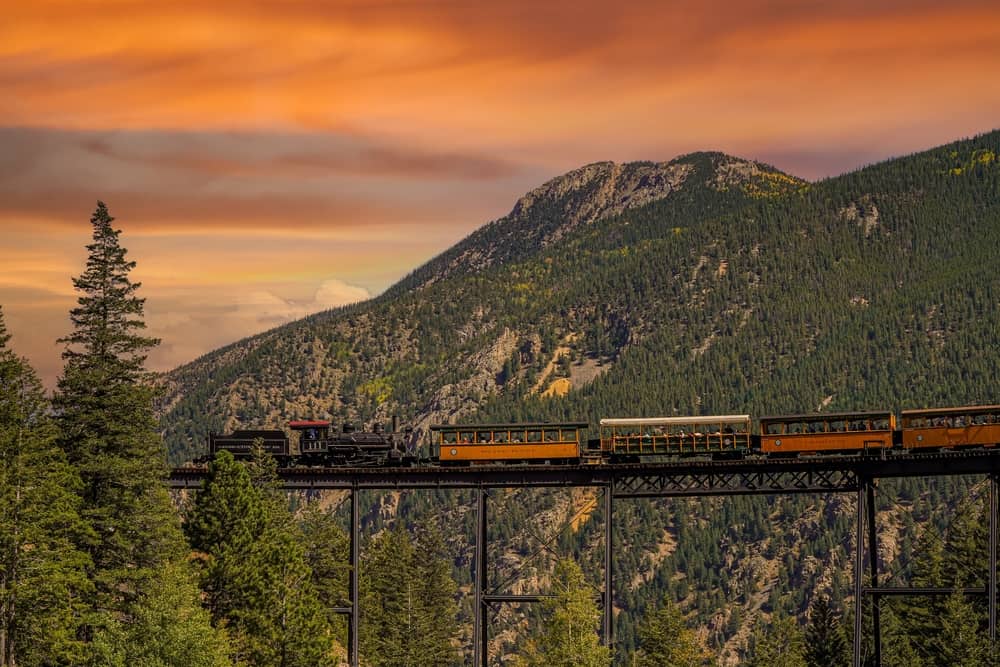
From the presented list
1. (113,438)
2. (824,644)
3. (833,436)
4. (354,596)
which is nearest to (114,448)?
(113,438)

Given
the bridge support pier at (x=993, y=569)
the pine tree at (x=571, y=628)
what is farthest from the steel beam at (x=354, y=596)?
the bridge support pier at (x=993, y=569)

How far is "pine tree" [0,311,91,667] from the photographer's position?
53844mm

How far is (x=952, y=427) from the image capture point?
72.6 meters

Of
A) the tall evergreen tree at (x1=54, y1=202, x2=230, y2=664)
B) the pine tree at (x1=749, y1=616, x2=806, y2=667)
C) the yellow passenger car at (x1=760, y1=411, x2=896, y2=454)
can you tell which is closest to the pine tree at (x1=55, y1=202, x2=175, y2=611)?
the tall evergreen tree at (x1=54, y1=202, x2=230, y2=664)

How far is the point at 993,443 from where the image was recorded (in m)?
71.6

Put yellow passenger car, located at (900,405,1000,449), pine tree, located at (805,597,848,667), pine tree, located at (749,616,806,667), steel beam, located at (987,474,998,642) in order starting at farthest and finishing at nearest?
1. pine tree, located at (749,616,806,667)
2. pine tree, located at (805,597,848,667)
3. steel beam, located at (987,474,998,642)
4. yellow passenger car, located at (900,405,1000,449)

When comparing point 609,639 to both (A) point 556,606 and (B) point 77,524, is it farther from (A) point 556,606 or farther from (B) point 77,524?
(B) point 77,524

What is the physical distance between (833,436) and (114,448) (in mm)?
36341

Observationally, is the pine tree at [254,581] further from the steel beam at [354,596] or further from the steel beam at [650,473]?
the steel beam at [650,473]

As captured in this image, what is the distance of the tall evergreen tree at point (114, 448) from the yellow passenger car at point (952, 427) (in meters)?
36.7

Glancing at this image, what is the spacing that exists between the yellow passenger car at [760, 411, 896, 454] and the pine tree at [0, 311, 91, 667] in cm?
3553

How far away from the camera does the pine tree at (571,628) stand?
64375 millimetres

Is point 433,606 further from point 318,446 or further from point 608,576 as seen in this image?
point 608,576

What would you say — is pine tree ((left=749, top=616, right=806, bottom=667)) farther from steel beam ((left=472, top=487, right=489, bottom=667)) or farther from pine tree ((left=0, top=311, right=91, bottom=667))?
pine tree ((left=0, top=311, right=91, bottom=667))
